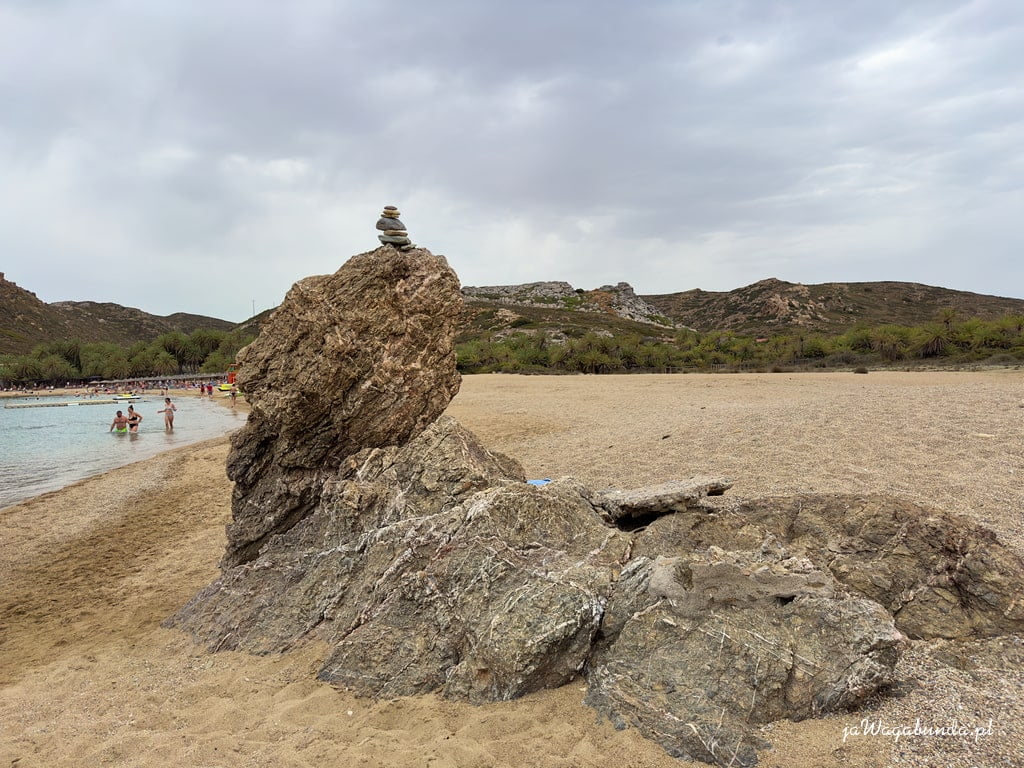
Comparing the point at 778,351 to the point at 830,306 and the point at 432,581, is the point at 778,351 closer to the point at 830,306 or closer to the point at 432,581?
the point at 432,581

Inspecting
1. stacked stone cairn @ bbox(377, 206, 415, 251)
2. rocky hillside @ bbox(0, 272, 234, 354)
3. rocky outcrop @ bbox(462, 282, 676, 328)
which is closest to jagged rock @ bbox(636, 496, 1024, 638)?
stacked stone cairn @ bbox(377, 206, 415, 251)

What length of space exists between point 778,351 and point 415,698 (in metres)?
49.8

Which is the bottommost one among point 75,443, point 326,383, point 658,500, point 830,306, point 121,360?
point 75,443

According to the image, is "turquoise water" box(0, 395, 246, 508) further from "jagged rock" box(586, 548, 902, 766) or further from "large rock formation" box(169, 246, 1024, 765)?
"jagged rock" box(586, 548, 902, 766)

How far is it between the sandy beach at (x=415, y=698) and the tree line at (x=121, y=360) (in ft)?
285

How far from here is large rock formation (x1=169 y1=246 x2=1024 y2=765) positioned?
334 centimetres

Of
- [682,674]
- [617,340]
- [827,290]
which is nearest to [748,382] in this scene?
[617,340]

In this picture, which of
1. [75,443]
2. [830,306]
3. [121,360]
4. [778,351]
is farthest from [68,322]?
[830,306]

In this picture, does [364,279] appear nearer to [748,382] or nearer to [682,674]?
A: [682,674]

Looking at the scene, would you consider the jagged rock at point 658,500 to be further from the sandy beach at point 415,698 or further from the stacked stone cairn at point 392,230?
the stacked stone cairn at point 392,230

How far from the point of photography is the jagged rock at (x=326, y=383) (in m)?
5.64

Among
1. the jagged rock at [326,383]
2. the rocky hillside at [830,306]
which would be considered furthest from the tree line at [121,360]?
the jagged rock at [326,383]

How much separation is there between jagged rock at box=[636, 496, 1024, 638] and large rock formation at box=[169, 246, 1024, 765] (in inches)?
0.7

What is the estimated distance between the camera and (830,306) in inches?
3767
